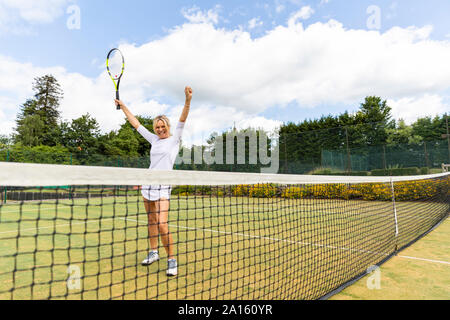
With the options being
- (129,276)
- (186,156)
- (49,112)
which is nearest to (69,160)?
(186,156)

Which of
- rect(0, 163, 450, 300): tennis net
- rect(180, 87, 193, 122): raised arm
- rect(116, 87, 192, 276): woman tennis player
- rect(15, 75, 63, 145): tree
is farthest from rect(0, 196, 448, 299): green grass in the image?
rect(15, 75, 63, 145): tree

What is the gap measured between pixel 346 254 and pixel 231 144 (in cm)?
2301

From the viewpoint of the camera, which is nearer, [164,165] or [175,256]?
[164,165]

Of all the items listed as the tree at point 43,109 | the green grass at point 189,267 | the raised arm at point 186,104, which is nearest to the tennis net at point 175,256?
the green grass at point 189,267

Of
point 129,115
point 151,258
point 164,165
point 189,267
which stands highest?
point 129,115

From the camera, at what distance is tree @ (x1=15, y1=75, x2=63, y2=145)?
34.2 meters

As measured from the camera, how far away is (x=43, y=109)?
1539 inches

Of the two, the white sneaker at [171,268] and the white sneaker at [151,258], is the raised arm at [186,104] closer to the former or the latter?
the white sneaker at [171,268]

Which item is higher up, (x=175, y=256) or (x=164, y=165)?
(x=164, y=165)

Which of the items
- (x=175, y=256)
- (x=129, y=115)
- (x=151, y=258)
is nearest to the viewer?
(x=129, y=115)

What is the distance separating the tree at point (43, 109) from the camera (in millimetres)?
34156

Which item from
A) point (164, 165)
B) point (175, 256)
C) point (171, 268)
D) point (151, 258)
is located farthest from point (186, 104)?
point (175, 256)

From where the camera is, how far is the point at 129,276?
291 cm

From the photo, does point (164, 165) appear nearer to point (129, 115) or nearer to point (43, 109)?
point (129, 115)
